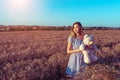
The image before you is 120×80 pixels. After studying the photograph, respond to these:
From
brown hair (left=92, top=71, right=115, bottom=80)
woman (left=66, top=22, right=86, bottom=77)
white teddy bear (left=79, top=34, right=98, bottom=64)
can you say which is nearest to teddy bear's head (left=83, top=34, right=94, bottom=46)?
white teddy bear (left=79, top=34, right=98, bottom=64)

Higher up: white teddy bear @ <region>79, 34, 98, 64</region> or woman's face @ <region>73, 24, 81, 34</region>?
woman's face @ <region>73, 24, 81, 34</region>

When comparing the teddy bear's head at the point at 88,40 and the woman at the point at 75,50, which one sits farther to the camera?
the woman at the point at 75,50

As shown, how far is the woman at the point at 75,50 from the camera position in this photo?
26.4ft

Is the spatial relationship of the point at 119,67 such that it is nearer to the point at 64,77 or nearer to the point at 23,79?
the point at 64,77

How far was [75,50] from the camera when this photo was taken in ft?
26.3

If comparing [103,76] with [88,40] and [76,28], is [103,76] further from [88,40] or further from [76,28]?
[76,28]

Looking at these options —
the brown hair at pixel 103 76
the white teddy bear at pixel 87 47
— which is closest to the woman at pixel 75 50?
the white teddy bear at pixel 87 47

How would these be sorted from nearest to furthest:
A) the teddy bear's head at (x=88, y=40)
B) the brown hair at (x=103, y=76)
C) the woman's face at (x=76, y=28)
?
the brown hair at (x=103, y=76) → the teddy bear's head at (x=88, y=40) → the woman's face at (x=76, y=28)

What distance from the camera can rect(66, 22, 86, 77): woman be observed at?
8047 mm

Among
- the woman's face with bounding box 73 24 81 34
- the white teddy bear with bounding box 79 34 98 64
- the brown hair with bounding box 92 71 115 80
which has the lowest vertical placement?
the brown hair with bounding box 92 71 115 80

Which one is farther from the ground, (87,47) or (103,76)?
(87,47)

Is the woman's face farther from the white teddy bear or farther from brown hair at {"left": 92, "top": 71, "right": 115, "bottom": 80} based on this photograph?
brown hair at {"left": 92, "top": 71, "right": 115, "bottom": 80}

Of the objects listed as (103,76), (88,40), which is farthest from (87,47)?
(103,76)

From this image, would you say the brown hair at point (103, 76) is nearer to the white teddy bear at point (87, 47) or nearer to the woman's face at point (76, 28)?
the white teddy bear at point (87, 47)
